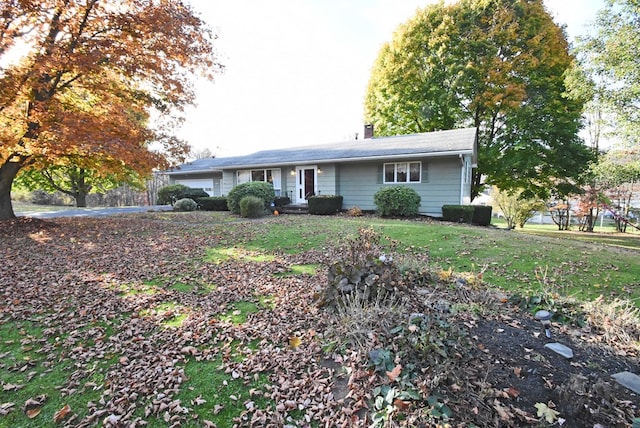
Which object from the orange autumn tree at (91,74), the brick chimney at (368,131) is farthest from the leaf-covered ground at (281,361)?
the brick chimney at (368,131)

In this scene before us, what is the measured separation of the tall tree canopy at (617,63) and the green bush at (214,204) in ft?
56.7

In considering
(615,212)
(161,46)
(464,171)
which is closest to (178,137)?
(161,46)

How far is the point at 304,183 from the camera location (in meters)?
17.5

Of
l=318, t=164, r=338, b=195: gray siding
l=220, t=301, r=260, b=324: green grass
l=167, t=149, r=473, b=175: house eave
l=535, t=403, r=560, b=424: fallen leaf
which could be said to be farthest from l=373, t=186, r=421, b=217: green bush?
l=535, t=403, r=560, b=424: fallen leaf

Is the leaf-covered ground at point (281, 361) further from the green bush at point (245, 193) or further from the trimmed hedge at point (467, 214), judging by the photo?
the green bush at point (245, 193)

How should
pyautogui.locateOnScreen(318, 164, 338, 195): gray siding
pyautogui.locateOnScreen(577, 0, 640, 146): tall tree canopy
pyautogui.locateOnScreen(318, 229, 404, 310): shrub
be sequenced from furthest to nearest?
pyautogui.locateOnScreen(318, 164, 338, 195): gray siding < pyautogui.locateOnScreen(577, 0, 640, 146): tall tree canopy < pyautogui.locateOnScreen(318, 229, 404, 310): shrub

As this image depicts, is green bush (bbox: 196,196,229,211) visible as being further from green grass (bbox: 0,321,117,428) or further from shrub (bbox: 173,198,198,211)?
green grass (bbox: 0,321,117,428)

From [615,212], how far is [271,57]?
23.0 metres

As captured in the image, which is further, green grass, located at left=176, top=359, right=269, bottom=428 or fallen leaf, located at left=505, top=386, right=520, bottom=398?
green grass, located at left=176, top=359, right=269, bottom=428

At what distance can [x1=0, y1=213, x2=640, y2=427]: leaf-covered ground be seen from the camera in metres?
2.29

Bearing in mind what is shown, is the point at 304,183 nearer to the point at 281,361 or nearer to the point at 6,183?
the point at 6,183

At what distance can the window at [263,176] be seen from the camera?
727 inches

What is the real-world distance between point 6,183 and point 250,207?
798cm

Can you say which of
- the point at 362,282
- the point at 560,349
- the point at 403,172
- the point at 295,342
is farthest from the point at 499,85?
the point at 295,342
